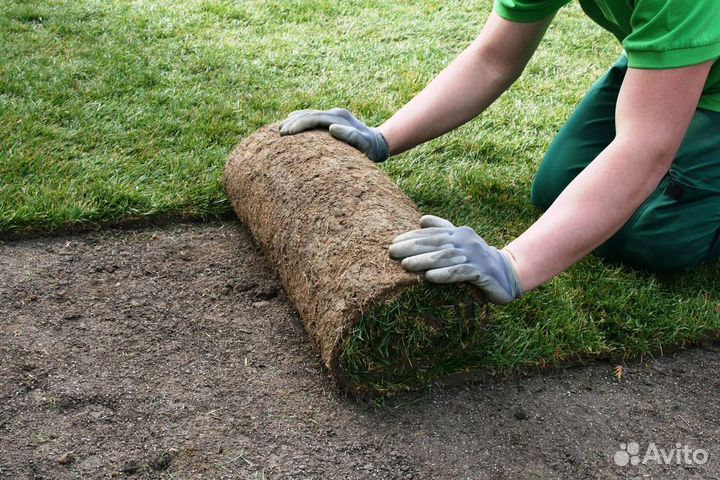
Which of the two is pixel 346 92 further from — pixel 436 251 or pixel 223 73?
pixel 436 251

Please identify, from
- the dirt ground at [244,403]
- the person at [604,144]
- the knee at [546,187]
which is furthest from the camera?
the knee at [546,187]

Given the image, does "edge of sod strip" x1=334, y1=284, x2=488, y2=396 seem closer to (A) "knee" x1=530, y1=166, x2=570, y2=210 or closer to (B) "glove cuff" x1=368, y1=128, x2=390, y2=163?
(B) "glove cuff" x1=368, y1=128, x2=390, y2=163

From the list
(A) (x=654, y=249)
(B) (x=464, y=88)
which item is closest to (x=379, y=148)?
(B) (x=464, y=88)

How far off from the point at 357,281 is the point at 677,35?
3.56 feet

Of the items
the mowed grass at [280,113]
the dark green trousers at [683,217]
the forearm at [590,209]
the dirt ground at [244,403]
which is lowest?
the dirt ground at [244,403]

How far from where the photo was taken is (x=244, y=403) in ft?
7.64

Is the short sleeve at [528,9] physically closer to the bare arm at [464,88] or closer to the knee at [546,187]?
the bare arm at [464,88]

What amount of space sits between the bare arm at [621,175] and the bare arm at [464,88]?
0.82 metres

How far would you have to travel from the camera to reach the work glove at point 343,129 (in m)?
2.98

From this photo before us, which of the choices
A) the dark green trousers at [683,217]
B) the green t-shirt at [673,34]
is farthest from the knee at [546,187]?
the green t-shirt at [673,34]

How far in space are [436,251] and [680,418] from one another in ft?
2.88

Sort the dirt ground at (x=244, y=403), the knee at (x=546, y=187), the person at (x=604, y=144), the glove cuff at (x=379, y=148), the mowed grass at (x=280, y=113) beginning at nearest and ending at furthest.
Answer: the dirt ground at (x=244, y=403), the person at (x=604, y=144), the mowed grass at (x=280, y=113), the glove cuff at (x=379, y=148), the knee at (x=546, y=187)

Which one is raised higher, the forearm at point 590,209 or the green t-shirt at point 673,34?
the green t-shirt at point 673,34

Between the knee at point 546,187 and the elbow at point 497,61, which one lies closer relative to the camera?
the elbow at point 497,61
